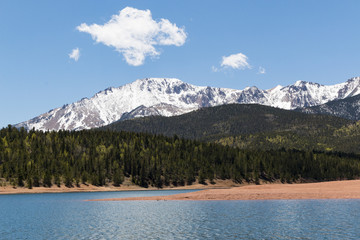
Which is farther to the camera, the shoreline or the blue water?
the shoreline

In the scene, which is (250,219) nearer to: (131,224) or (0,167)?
(131,224)

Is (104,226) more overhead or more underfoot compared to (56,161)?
more underfoot

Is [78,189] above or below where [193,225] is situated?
above

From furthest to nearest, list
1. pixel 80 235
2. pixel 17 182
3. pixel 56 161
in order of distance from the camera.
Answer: pixel 56 161 < pixel 17 182 < pixel 80 235

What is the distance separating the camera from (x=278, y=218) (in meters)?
61.3

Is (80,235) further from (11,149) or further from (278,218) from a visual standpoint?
(11,149)

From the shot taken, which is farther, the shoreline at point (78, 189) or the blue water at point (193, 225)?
the shoreline at point (78, 189)

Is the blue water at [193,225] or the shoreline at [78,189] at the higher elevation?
the shoreline at [78,189]

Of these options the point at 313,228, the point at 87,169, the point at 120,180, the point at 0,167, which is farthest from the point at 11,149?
the point at 313,228

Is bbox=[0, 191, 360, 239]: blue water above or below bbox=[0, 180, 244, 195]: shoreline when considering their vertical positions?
below

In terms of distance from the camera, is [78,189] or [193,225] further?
[78,189]

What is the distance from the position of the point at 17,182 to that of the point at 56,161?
2385 centimetres

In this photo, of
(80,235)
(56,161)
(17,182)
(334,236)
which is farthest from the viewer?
(56,161)

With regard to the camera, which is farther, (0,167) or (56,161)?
(56,161)
